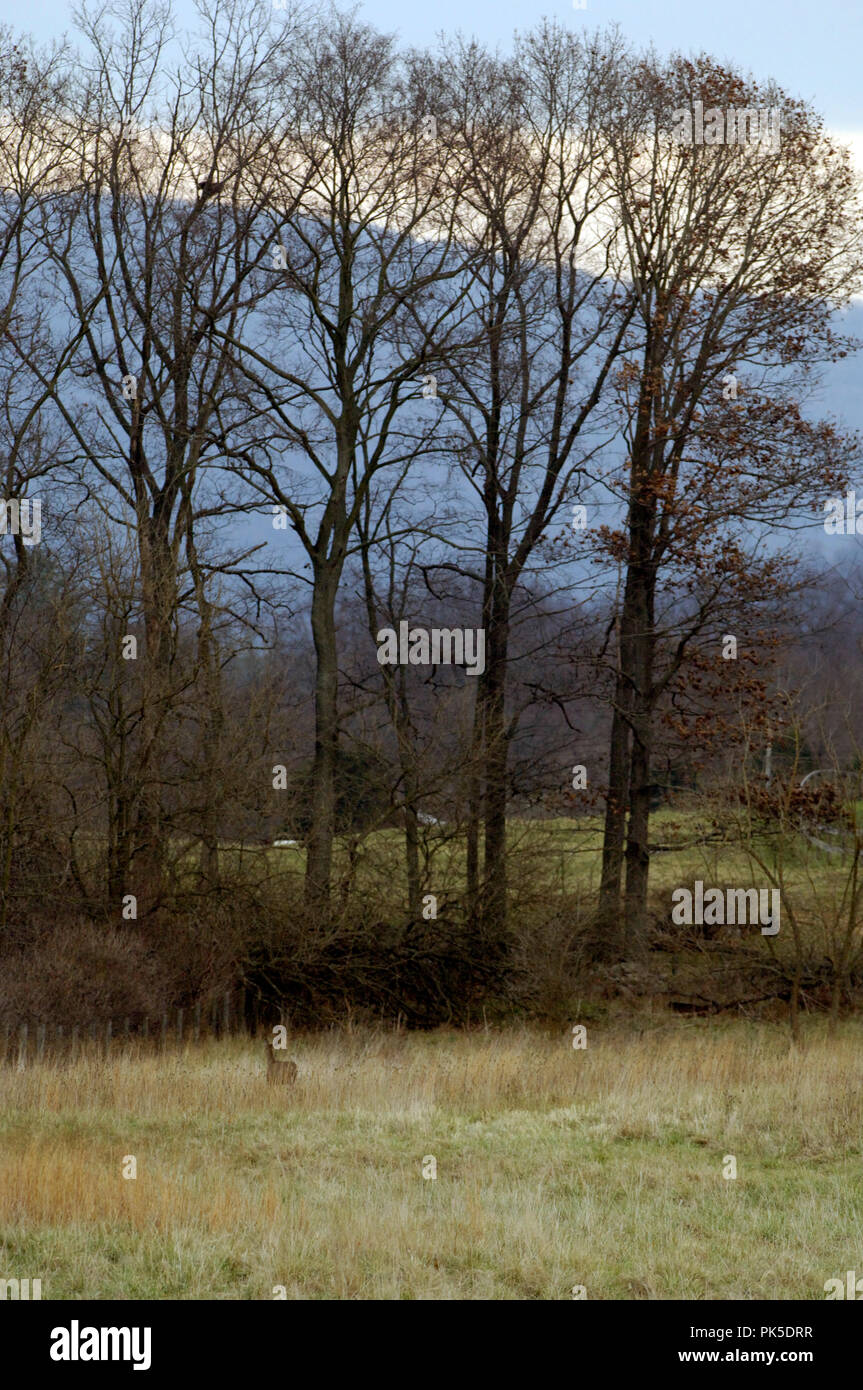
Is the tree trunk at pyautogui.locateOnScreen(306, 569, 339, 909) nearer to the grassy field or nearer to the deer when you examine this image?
the grassy field

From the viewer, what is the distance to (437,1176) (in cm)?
1012

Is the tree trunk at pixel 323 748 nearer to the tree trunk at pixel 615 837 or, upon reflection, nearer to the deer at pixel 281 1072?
the tree trunk at pixel 615 837

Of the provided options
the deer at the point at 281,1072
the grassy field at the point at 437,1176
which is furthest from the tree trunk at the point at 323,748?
the deer at the point at 281,1072

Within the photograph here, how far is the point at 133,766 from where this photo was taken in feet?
64.0

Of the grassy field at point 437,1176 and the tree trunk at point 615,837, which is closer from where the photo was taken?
the grassy field at point 437,1176

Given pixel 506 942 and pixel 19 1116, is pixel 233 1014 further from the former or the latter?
pixel 19 1116

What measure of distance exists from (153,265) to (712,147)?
11.1 m

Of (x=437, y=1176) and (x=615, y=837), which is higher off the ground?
(x=615, y=837)

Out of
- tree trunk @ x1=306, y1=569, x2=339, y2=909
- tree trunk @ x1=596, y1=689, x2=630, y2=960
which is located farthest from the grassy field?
tree trunk @ x1=596, y1=689, x2=630, y2=960

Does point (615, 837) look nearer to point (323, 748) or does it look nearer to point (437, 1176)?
point (323, 748)

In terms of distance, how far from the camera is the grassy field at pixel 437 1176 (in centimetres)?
740

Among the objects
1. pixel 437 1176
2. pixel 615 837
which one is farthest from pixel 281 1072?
pixel 615 837

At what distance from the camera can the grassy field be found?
24.3ft

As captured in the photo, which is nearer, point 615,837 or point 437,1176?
point 437,1176
